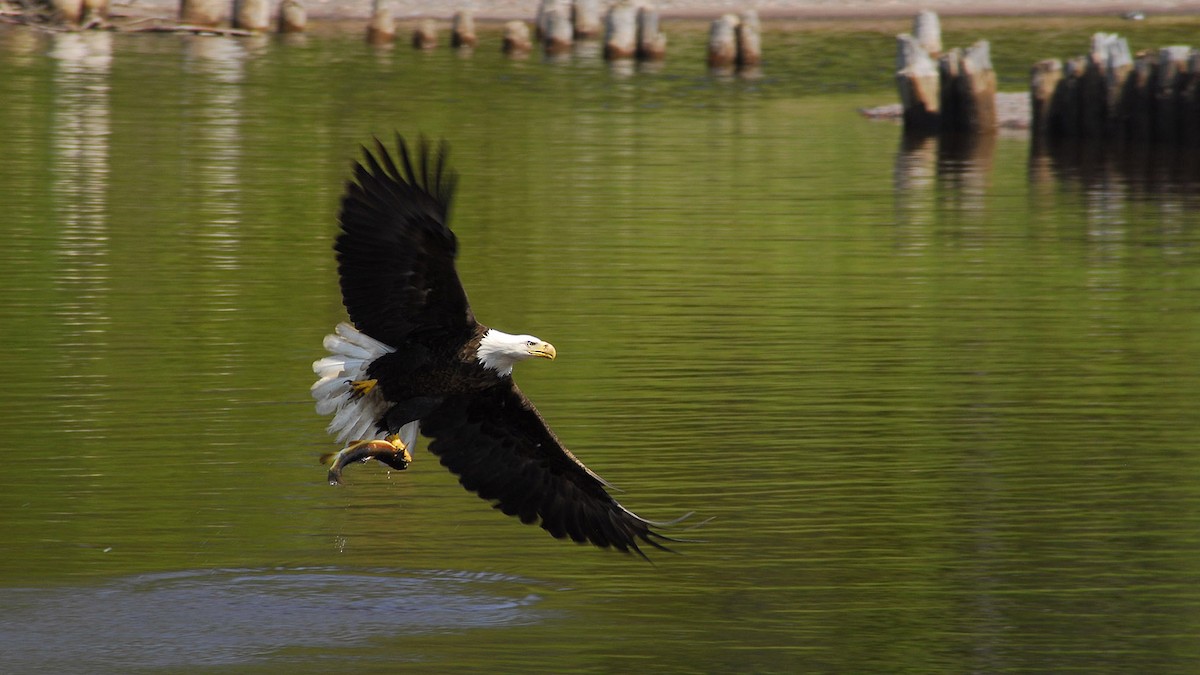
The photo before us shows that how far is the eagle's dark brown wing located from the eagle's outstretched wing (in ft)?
1.76

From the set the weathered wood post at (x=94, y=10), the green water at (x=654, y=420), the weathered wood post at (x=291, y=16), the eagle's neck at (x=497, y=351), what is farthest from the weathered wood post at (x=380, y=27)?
the eagle's neck at (x=497, y=351)

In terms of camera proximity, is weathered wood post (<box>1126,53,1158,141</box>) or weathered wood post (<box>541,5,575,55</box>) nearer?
weathered wood post (<box>1126,53,1158,141</box>)

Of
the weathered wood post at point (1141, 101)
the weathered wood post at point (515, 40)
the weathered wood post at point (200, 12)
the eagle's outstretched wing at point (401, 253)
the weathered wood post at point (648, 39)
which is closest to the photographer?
the eagle's outstretched wing at point (401, 253)

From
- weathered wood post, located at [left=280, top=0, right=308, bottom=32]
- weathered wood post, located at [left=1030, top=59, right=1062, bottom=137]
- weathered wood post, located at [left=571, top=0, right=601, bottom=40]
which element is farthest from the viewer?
weathered wood post, located at [left=571, top=0, right=601, bottom=40]

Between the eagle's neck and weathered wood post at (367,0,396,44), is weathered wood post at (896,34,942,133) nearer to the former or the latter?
weathered wood post at (367,0,396,44)

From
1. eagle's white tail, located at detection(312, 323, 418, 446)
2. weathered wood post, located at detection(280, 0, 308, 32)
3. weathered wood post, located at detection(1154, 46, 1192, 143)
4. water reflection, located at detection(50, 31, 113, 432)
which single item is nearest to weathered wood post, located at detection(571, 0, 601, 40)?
weathered wood post, located at detection(280, 0, 308, 32)

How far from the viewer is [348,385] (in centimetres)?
825

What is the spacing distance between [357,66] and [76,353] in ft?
83.8

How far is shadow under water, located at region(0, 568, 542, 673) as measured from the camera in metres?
7.88

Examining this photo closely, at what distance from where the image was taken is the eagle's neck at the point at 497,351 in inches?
311

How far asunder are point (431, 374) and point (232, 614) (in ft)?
4.50

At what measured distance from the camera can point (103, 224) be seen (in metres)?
18.3

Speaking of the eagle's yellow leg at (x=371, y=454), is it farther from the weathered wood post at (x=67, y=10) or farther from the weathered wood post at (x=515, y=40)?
the weathered wood post at (x=67, y=10)

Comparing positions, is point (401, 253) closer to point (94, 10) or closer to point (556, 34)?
point (556, 34)
